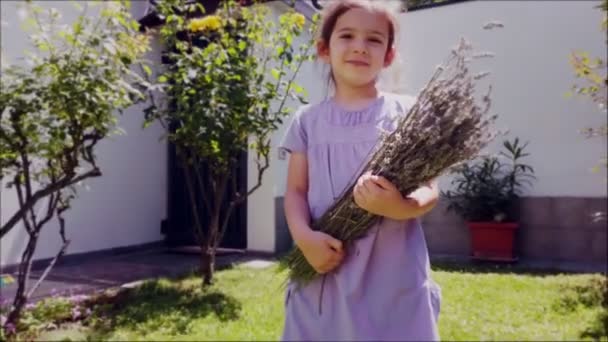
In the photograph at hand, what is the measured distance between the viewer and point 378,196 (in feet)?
2.35

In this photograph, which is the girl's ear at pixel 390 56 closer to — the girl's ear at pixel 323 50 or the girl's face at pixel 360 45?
the girl's face at pixel 360 45

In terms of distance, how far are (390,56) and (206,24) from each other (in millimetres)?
2266

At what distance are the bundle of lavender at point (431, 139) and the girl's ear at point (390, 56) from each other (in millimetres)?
139

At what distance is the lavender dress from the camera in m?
0.79

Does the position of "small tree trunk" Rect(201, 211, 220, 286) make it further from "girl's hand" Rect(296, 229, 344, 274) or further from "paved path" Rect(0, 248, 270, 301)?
"girl's hand" Rect(296, 229, 344, 274)

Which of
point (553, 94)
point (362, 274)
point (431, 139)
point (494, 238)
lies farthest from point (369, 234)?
point (553, 94)

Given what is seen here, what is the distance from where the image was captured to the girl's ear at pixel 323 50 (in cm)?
89

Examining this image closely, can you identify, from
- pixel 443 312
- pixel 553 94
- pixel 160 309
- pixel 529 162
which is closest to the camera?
pixel 443 312

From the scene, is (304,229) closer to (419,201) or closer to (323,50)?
(419,201)

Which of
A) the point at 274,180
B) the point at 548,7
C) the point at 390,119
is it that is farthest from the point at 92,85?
the point at 548,7

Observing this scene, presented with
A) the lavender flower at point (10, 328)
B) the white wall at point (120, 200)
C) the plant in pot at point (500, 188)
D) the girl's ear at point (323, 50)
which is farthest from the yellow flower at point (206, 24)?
the girl's ear at point (323, 50)

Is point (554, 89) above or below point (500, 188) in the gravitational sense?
above

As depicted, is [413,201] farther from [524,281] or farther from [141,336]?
[524,281]

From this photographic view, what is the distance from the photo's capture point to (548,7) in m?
3.54
